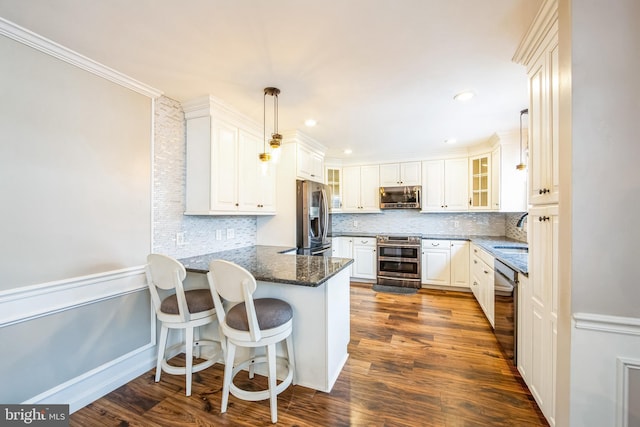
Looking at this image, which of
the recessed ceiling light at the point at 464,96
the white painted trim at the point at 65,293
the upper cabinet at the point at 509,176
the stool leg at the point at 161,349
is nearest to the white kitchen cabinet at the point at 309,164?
the recessed ceiling light at the point at 464,96

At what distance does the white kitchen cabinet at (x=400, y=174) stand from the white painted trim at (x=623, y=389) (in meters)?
3.79

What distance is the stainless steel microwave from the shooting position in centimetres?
458

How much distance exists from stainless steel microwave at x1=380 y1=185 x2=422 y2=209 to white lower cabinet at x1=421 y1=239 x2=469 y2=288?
0.70 metres

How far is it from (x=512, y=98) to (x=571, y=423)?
2.44m

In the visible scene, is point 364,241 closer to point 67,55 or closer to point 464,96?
point 464,96

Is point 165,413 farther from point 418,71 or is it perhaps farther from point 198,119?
point 418,71

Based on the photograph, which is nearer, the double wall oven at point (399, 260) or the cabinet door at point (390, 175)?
the double wall oven at point (399, 260)

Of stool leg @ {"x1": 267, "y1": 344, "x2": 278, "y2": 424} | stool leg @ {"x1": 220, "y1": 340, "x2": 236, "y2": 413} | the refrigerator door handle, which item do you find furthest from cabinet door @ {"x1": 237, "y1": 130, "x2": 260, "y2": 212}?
stool leg @ {"x1": 267, "y1": 344, "x2": 278, "y2": 424}

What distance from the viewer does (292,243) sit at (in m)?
3.38

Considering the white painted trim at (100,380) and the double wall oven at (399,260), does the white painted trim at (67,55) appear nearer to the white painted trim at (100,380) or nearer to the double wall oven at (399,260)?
the white painted trim at (100,380)

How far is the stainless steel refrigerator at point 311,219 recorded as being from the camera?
336 centimetres

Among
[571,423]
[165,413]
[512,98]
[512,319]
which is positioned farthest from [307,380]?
[512,98]

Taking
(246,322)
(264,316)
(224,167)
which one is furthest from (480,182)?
(246,322)

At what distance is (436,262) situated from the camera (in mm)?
4297
